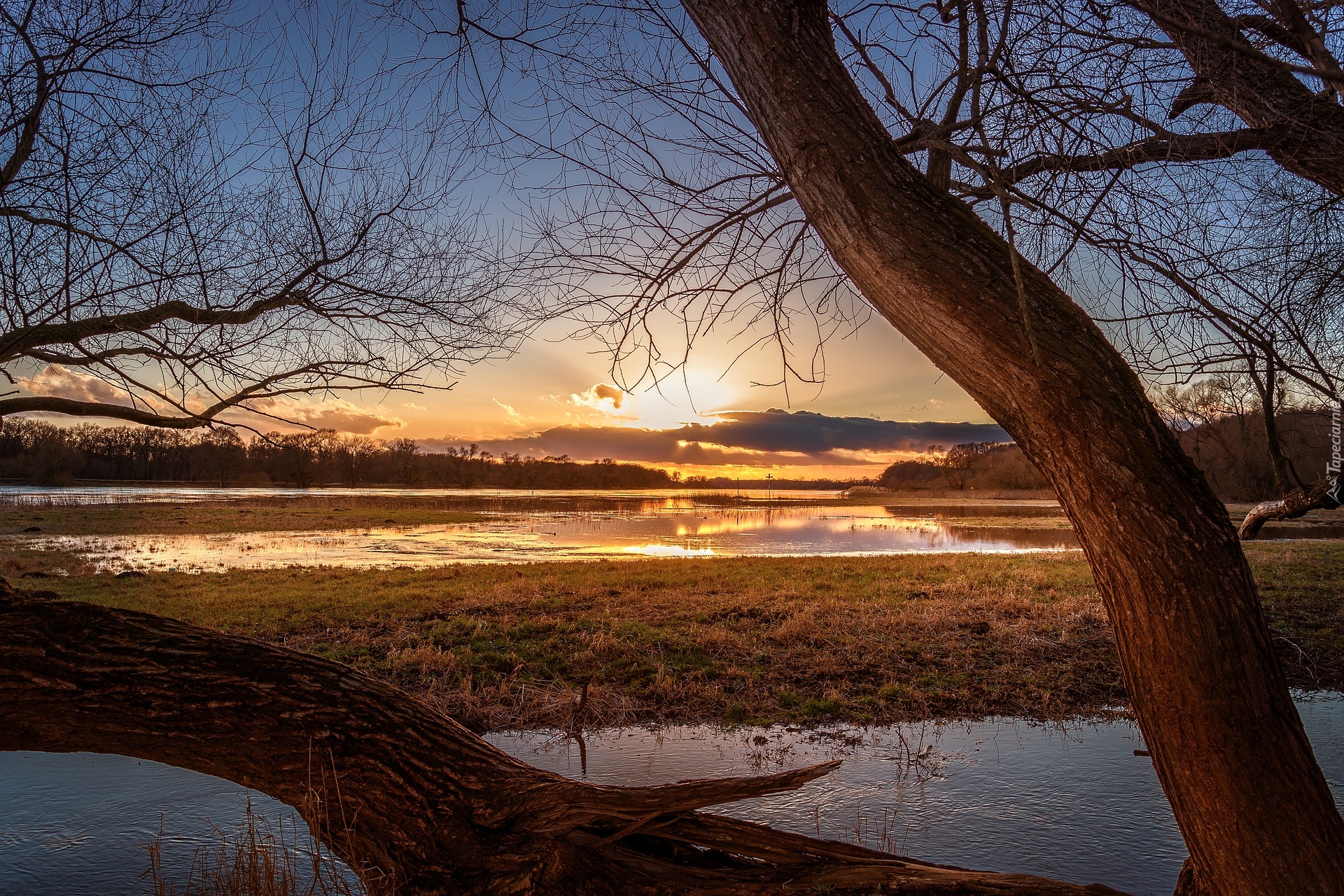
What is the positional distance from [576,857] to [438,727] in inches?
33.3

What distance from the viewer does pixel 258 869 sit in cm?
394

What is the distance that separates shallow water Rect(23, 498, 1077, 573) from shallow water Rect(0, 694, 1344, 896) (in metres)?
14.1

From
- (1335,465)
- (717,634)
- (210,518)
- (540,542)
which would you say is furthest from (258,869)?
(210,518)

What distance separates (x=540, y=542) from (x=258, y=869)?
2460cm

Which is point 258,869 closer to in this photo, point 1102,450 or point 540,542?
point 1102,450

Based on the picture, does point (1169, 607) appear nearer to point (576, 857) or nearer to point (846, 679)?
point (576, 857)

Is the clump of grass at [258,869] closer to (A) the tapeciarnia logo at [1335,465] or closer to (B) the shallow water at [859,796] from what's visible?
(B) the shallow water at [859,796]

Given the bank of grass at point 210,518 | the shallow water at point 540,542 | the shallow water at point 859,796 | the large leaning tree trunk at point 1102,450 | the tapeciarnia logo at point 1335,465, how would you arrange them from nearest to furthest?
the large leaning tree trunk at point 1102,450, the tapeciarnia logo at point 1335,465, the shallow water at point 859,796, the shallow water at point 540,542, the bank of grass at point 210,518

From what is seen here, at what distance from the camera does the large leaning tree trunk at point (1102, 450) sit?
7.33ft

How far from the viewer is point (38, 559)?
18828 mm

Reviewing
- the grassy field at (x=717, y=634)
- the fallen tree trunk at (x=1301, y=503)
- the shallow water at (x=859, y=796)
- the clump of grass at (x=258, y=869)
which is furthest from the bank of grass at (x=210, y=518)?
the fallen tree trunk at (x=1301, y=503)

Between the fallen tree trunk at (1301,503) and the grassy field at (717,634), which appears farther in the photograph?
the grassy field at (717,634)

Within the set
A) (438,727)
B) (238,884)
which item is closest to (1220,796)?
(438,727)

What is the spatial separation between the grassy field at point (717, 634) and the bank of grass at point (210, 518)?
47.9 feet
